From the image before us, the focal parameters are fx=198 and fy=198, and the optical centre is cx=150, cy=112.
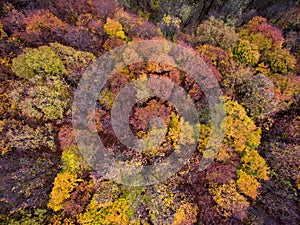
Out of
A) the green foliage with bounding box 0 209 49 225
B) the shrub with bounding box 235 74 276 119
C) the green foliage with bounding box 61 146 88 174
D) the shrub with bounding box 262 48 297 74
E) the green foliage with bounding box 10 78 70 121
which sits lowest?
the green foliage with bounding box 0 209 49 225

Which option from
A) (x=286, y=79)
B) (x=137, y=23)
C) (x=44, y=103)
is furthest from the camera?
(x=137, y=23)

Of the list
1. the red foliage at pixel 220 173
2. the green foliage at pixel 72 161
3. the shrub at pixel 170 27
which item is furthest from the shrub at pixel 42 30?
the red foliage at pixel 220 173

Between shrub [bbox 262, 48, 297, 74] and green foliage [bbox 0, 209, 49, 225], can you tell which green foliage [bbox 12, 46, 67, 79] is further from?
shrub [bbox 262, 48, 297, 74]

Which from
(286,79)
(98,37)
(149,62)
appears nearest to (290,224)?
(286,79)

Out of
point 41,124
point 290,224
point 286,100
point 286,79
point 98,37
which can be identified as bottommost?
point 41,124

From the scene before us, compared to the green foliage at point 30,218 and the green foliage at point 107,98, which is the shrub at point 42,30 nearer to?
the green foliage at point 107,98

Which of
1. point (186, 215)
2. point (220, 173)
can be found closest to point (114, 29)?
point (220, 173)

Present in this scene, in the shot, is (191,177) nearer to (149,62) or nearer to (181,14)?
(149,62)

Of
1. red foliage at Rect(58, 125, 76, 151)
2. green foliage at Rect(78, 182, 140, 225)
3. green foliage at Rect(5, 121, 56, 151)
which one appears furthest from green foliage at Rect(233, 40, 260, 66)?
green foliage at Rect(5, 121, 56, 151)
